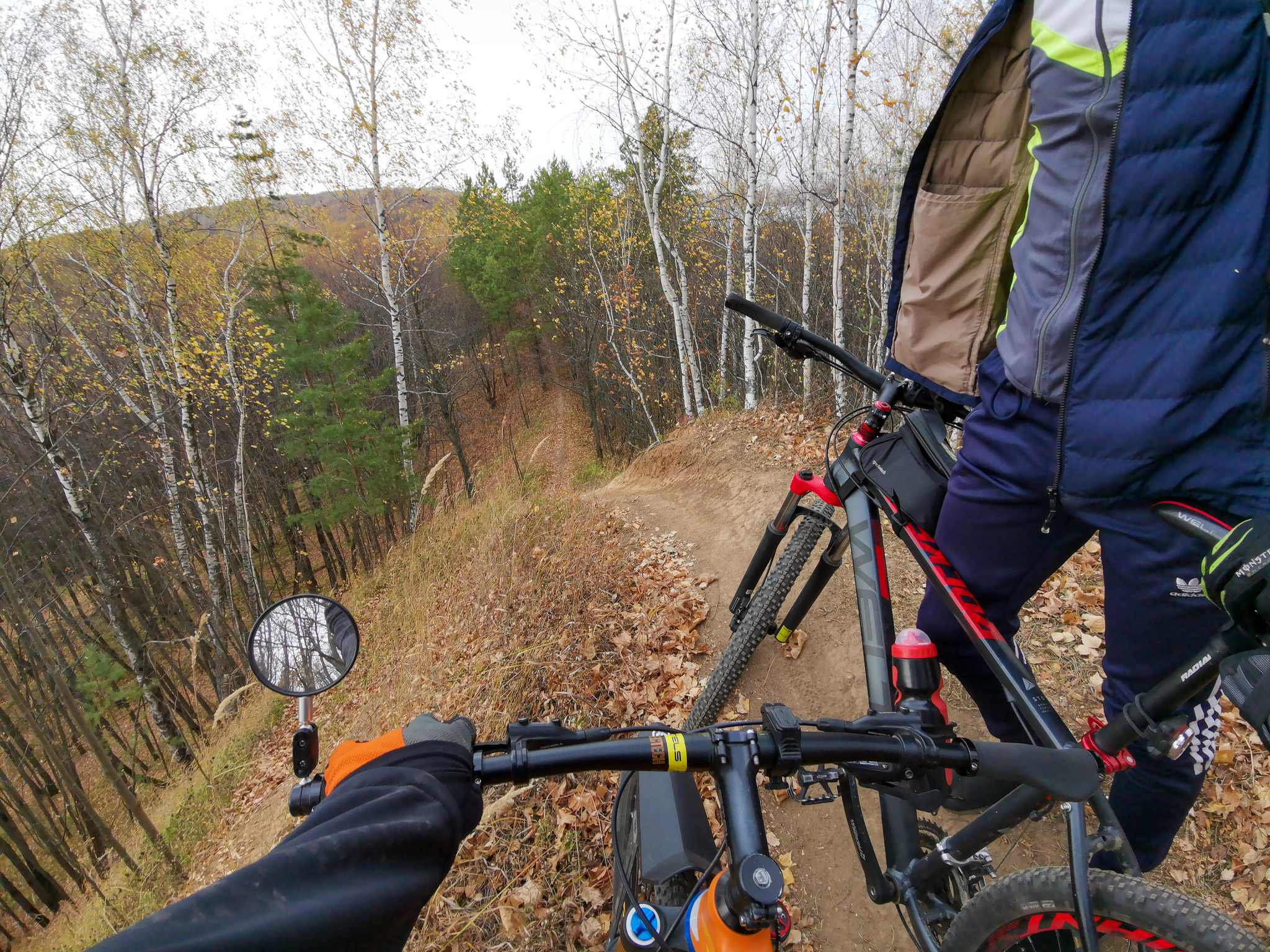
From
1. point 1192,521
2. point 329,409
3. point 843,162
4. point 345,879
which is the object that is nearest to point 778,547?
point 1192,521

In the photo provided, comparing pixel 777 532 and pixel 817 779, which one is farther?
pixel 777 532

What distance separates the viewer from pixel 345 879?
2.09 ft

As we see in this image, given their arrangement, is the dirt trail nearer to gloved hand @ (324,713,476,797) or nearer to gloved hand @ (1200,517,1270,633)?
gloved hand @ (1200,517,1270,633)

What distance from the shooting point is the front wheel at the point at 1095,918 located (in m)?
1.07

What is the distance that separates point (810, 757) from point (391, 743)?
2.51 feet

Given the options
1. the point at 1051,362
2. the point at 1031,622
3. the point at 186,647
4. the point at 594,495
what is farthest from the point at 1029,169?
the point at 186,647

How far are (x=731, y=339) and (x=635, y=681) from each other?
1462cm

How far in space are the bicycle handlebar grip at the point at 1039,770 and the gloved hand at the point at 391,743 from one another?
3.28 feet

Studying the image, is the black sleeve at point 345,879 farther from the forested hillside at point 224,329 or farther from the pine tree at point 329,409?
the pine tree at point 329,409

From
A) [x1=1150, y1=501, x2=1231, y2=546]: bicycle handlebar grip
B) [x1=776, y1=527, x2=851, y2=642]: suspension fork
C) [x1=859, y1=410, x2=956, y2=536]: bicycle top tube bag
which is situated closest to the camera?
[x1=1150, y1=501, x2=1231, y2=546]: bicycle handlebar grip

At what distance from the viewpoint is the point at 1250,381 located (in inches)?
46.0

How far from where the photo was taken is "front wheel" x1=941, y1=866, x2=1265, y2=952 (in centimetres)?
107

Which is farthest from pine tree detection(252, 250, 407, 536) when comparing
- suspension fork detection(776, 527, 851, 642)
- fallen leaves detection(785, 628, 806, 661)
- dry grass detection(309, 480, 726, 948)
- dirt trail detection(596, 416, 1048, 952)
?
suspension fork detection(776, 527, 851, 642)

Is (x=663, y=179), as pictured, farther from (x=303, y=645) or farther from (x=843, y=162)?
(x=303, y=645)
